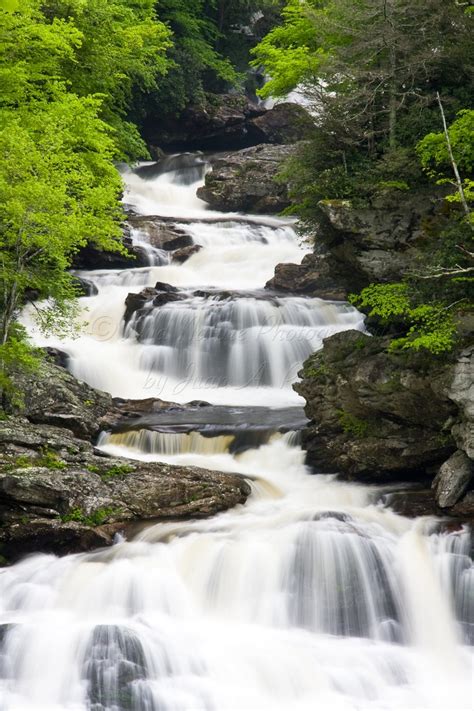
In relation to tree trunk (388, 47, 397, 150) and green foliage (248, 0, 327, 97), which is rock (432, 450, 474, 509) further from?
green foliage (248, 0, 327, 97)

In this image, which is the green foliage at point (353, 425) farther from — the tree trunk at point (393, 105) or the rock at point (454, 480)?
the tree trunk at point (393, 105)

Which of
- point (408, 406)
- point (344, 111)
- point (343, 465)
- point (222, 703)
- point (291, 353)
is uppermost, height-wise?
point (344, 111)

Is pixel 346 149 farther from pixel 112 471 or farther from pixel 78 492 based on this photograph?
pixel 78 492

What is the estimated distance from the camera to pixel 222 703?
22.4 feet

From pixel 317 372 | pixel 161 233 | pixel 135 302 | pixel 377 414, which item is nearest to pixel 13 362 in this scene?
pixel 317 372

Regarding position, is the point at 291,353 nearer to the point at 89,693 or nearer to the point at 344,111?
the point at 344,111

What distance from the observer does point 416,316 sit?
390 inches

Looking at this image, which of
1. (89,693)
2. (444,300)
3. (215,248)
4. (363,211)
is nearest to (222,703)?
(89,693)

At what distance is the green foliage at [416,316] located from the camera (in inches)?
372

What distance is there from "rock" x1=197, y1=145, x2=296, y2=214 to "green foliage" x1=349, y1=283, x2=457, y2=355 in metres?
18.1

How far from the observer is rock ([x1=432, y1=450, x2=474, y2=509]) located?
952 centimetres

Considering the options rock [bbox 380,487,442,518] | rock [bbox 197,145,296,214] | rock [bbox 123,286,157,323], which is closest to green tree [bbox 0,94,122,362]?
rock [bbox 123,286,157,323]

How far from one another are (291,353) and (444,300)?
26.9 feet

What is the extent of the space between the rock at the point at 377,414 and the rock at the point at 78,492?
1.98 metres
